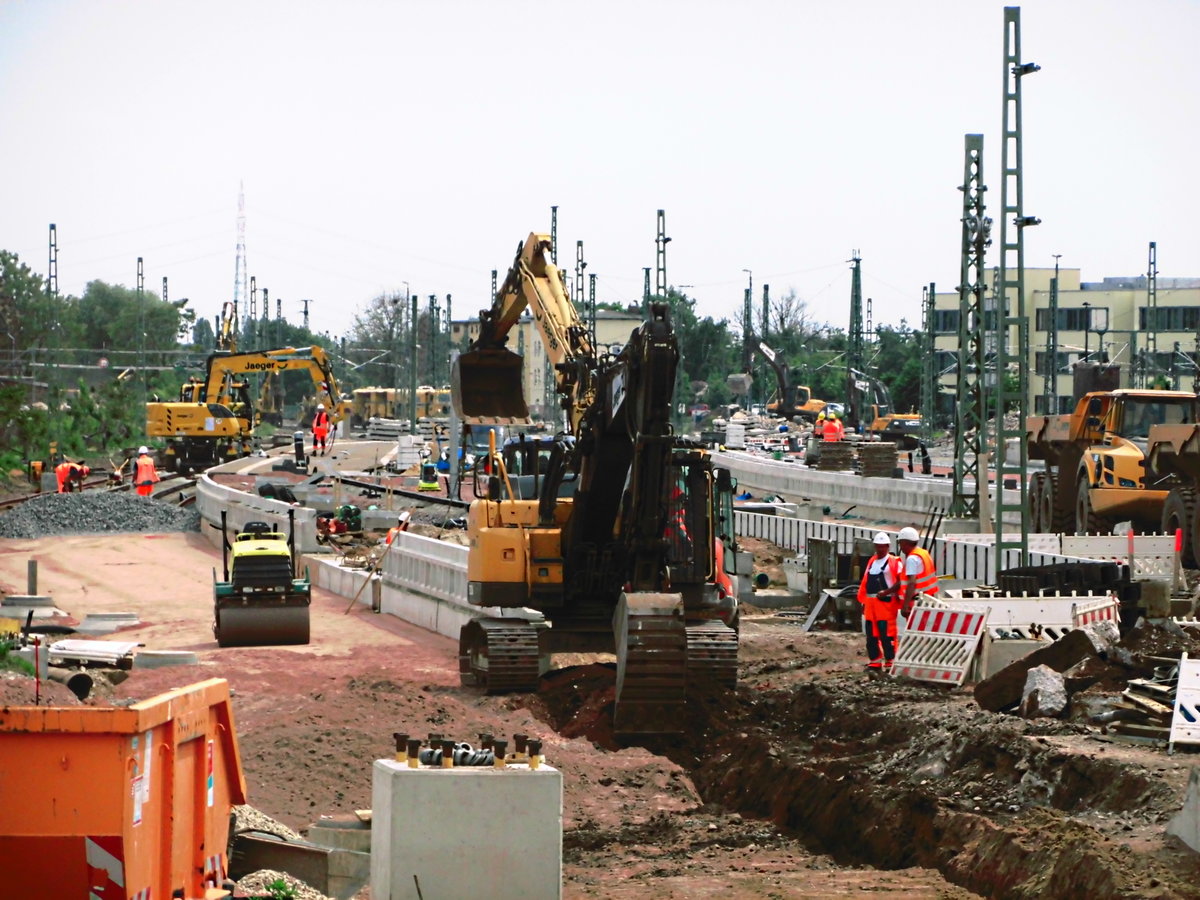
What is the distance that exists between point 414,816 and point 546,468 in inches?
408

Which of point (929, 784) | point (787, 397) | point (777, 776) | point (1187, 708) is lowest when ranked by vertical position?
point (777, 776)

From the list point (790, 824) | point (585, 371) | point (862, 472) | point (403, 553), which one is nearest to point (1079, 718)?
point (790, 824)

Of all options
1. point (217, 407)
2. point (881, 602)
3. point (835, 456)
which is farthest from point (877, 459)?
point (881, 602)

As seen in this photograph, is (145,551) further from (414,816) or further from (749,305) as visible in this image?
(749,305)

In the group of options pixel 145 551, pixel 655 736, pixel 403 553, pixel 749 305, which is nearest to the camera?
pixel 655 736

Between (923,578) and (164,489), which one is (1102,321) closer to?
(164,489)

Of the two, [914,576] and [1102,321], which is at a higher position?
[1102,321]

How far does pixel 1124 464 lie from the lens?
27344 millimetres

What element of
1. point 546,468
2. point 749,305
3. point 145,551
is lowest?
point 145,551

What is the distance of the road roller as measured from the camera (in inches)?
902

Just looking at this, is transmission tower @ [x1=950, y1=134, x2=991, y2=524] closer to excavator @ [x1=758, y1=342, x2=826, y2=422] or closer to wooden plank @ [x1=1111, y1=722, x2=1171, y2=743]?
wooden plank @ [x1=1111, y1=722, x2=1171, y2=743]

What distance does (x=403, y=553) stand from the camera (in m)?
26.9

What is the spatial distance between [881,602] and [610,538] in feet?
9.66

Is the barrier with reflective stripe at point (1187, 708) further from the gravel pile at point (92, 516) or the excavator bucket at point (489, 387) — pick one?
the gravel pile at point (92, 516)
